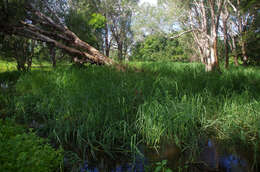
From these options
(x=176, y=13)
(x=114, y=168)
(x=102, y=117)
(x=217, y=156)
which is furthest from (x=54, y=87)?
(x=176, y=13)

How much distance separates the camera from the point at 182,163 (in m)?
1.97

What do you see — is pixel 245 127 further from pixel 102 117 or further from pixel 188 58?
pixel 188 58

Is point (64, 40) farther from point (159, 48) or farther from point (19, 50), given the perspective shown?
point (159, 48)

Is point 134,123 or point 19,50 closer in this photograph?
point 134,123

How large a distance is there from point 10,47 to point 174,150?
9.12 meters

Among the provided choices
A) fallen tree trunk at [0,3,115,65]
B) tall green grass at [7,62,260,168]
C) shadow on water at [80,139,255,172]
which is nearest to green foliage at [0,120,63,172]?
shadow on water at [80,139,255,172]

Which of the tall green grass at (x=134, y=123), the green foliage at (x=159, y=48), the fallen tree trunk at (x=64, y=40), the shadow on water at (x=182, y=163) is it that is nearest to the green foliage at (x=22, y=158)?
the shadow on water at (x=182, y=163)

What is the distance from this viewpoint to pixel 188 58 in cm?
3419

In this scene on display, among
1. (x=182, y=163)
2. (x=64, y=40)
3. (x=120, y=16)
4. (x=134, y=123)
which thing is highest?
(x=120, y=16)

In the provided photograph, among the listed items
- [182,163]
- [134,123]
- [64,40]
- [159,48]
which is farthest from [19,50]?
[159,48]

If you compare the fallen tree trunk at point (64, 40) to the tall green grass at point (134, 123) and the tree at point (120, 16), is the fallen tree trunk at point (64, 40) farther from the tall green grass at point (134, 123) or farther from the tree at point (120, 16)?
the tree at point (120, 16)

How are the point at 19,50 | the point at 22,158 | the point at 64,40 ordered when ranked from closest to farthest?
the point at 22,158 < the point at 64,40 < the point at 19,50

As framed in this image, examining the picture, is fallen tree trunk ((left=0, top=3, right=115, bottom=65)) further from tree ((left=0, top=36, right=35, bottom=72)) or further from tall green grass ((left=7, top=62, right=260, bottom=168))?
tall green grass ((left=7, top=62, right=260, bottom=168))

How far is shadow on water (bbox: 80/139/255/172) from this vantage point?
1.91 m
